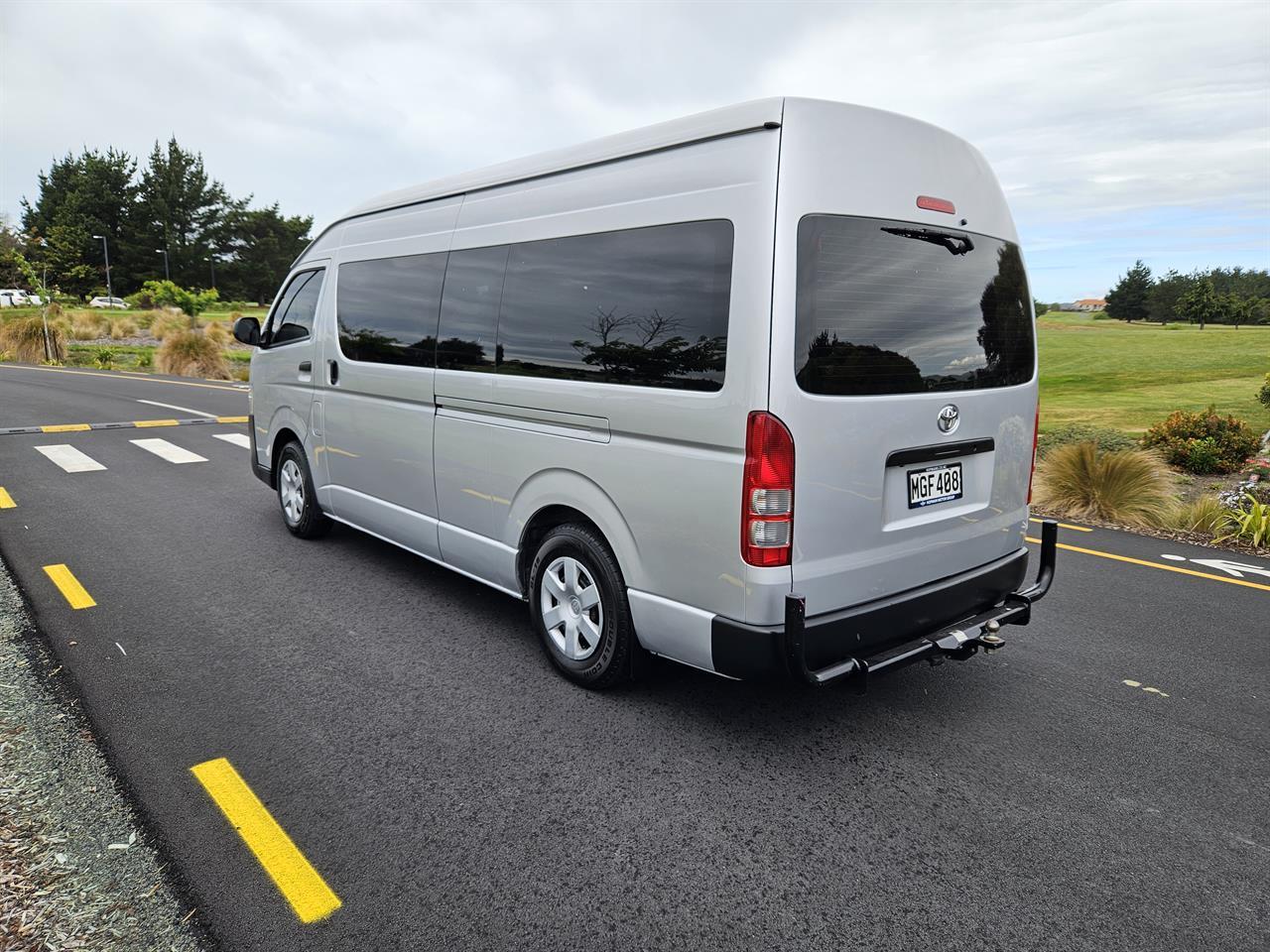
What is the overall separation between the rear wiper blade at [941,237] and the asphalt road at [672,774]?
5.99ft

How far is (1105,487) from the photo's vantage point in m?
7.87

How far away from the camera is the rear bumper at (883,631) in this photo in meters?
2.91

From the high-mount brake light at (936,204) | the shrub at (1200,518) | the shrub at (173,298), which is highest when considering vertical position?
the shrub at (173,298)

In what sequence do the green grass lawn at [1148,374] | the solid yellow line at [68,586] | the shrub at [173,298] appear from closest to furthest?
the solid yellow line at [68,586], the green grass lawn at [1148,374], the shrub at [173,298]

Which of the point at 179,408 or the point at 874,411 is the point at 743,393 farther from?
the point at 179,408

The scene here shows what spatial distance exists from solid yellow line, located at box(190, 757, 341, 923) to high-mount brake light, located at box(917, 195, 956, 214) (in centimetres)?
318

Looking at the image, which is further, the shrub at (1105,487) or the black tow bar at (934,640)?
the shrub at (1105,487)

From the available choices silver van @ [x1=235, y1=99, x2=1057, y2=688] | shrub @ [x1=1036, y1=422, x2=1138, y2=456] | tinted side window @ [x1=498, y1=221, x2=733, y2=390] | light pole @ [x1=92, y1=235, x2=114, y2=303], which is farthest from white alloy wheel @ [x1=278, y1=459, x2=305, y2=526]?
light pole @ [x1=92, y1=235, x2=114, y2=303]

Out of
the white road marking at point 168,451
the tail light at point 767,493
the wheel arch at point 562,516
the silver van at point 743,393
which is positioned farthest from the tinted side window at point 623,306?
the white road marking at point 168,451

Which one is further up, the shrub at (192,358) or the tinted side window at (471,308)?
the tinted side window at (471,308)

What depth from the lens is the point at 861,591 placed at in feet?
10.2

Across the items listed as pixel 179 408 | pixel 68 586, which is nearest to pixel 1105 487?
pixel 68 586

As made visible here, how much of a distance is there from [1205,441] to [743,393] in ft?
32.6

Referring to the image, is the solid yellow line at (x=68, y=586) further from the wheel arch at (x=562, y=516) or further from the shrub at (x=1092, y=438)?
the shrub at (x=1092, y=438)
